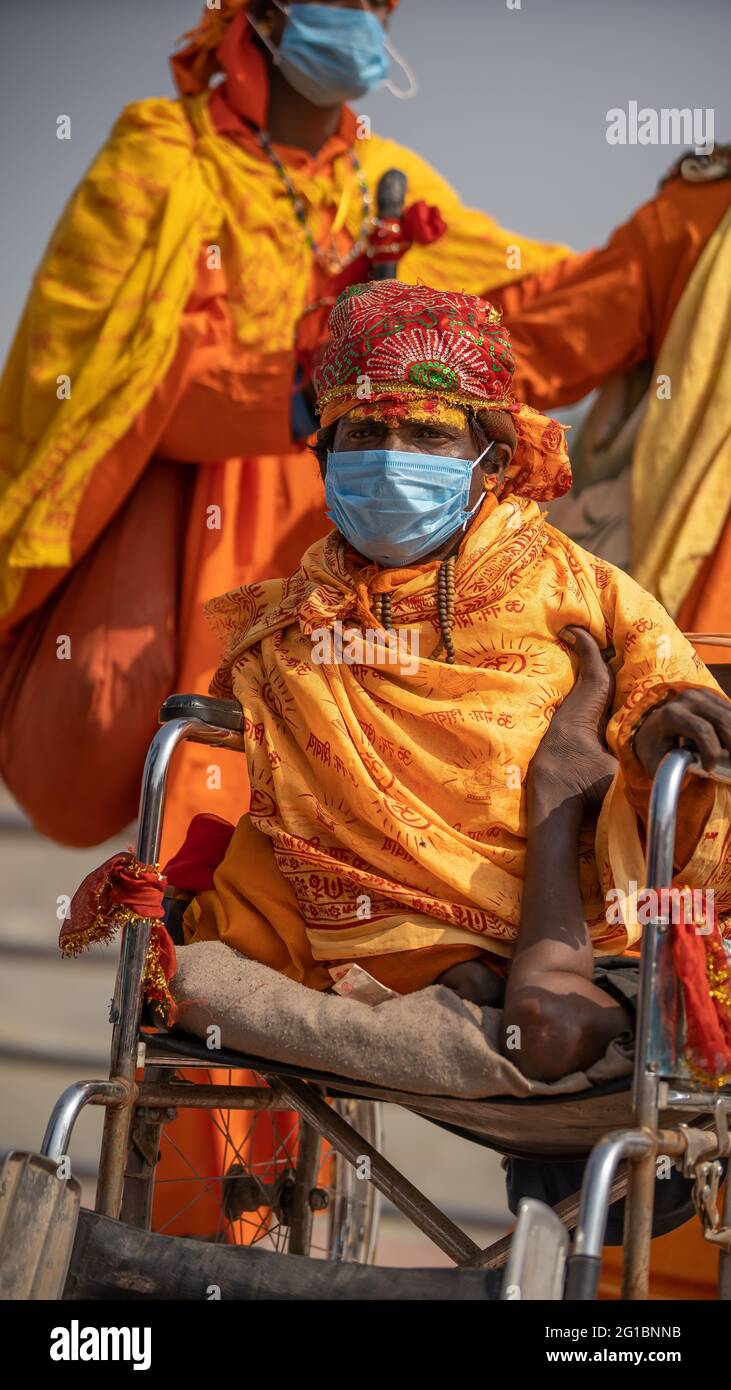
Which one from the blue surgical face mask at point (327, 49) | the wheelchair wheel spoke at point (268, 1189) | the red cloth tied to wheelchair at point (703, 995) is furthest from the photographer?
the blue surgical face mask at point (327, 49)

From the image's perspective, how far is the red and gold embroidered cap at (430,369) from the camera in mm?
2307

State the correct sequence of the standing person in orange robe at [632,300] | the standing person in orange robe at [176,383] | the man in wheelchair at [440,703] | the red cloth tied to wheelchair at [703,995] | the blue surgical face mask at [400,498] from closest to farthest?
the red cloth tied to wheelchair at [703,995], the man in wheelchair at [440,703], the blue surgical face mask at [400,498], the standing person in orange robe at [632,300], the standing person in orange robe at [176,383]

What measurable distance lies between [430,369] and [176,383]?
1570 mm

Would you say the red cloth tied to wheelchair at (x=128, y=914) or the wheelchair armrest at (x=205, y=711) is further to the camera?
the wheelchair armrest at (x=205, y=711)

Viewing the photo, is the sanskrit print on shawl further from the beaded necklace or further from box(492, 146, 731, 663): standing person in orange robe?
the beaded necklace

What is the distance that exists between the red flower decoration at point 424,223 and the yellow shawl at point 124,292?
241mm

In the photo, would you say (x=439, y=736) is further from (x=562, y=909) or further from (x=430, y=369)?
(x=430, y=369)

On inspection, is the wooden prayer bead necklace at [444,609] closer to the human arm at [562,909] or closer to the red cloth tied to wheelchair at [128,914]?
the human arm at [562,909]

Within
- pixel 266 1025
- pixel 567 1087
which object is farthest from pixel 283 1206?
pixel 567 1087

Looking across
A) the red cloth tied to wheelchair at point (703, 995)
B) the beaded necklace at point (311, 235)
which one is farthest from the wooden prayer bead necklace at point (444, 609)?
the beaded necklace at point (311, 235)

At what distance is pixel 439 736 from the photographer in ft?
7.45

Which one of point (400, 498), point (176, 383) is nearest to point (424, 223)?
point (176, 383)

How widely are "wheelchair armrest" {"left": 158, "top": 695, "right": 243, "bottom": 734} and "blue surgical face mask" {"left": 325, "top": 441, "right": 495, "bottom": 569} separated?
313 mm
